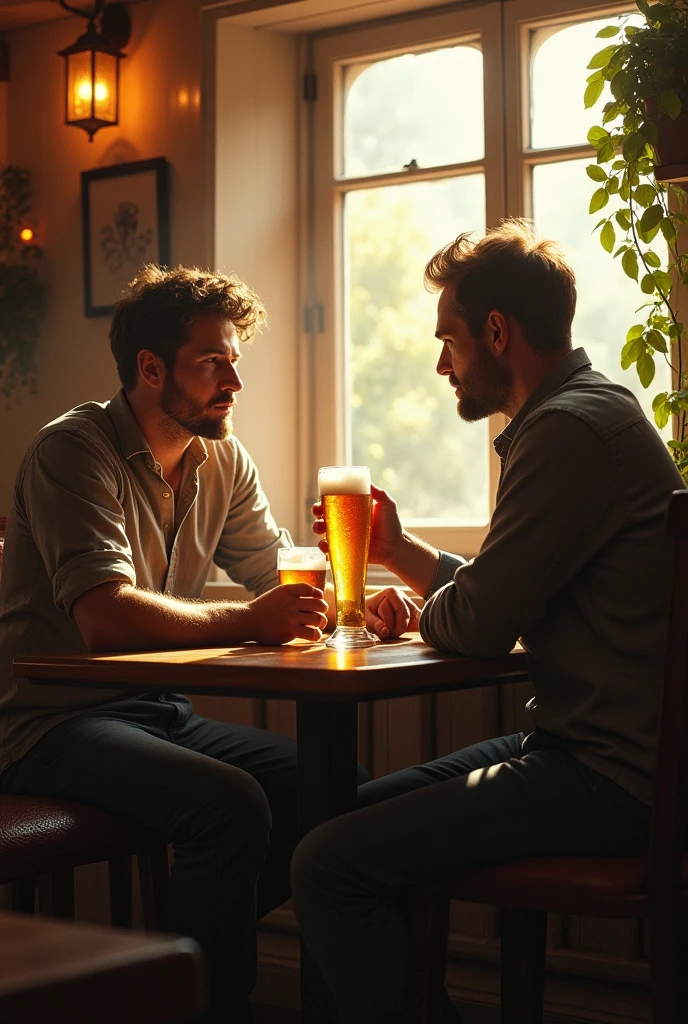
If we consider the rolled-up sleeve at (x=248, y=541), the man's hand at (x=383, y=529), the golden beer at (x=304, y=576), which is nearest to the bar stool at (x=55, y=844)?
the golden beer at (x=304, y=576)

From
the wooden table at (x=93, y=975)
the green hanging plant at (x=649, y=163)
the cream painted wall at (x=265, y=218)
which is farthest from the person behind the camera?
the cream painted wall at (x=265, y=218)

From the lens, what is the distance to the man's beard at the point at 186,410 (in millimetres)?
2416

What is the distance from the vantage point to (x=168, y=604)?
78.0 inches

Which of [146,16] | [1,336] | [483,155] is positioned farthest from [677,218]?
[1,336]

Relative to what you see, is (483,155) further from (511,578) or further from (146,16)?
(511,578)

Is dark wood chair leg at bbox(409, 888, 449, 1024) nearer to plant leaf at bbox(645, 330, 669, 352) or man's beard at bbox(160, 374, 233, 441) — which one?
man's beard at bbox(160, 374, 233, 441)

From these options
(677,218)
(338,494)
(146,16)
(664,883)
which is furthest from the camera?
(146,16)

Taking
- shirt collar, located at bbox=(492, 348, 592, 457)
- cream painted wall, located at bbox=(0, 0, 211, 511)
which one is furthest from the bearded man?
cream painted wall, located at bbox=(0, 0, 211, 511)

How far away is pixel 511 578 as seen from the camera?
160 cm

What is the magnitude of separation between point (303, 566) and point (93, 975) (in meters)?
1.44

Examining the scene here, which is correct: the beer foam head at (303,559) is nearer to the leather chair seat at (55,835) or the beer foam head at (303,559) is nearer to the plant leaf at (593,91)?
the leather chair seat at (55,835)

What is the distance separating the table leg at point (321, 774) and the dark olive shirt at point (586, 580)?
206 millimetres

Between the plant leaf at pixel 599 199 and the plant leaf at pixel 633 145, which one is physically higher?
the plant leaf at pixel 633 145

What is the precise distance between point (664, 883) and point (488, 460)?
170 cm
